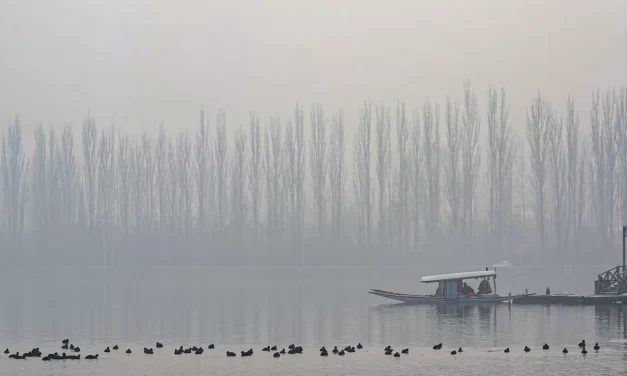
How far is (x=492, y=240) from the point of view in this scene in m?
108

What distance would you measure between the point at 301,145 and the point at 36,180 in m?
29.8

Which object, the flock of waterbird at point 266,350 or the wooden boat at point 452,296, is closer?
the flock of waterbird at point 266,350

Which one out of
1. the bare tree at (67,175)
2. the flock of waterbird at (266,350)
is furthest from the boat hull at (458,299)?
the bare tree at (67,175)

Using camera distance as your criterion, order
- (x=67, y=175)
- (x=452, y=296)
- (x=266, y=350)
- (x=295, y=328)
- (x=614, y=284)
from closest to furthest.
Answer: (x=266, y=350), (x=295, y=328), (x=452, y=296), (x=614, y=284), (x=67, y=175)

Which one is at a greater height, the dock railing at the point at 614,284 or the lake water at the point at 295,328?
the dock railing at the point at 614,284

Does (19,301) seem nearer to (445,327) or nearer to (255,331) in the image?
(255,331)

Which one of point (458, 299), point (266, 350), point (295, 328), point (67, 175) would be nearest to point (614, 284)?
point (458, 299)

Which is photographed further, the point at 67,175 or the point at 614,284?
the point at 67,175

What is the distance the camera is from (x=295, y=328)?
46656 mm

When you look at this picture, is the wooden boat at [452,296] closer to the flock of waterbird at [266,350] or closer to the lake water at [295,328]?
the lake water at [295,328]

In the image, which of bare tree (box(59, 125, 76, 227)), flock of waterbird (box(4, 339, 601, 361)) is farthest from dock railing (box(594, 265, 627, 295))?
bare tree (box(59, 125, 76, 227))

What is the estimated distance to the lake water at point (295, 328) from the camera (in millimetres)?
33219

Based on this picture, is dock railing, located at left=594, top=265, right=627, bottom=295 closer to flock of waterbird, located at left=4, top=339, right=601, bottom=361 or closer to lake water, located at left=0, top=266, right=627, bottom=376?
lake water, located at left=0, top=266, right=627, bottom=376

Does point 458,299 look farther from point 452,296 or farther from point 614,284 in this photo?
point 614,284
